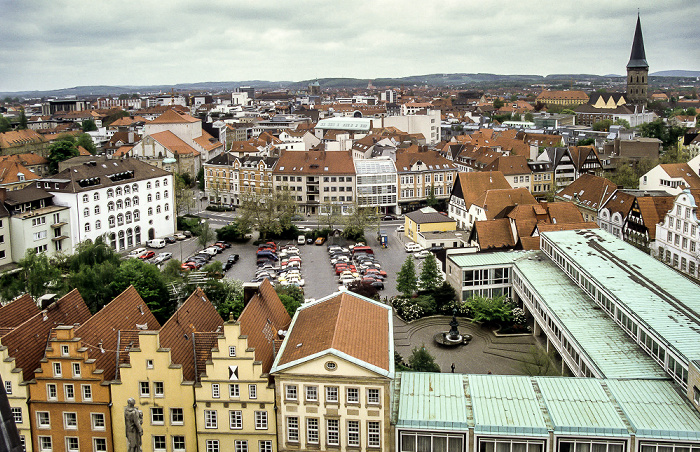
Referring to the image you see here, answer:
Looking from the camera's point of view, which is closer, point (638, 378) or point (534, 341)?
point (638, 378)

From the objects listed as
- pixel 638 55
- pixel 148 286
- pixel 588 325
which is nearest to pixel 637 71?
pixel 638 55

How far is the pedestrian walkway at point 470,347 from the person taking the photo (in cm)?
3619

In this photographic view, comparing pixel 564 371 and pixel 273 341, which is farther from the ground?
pixel 273 341

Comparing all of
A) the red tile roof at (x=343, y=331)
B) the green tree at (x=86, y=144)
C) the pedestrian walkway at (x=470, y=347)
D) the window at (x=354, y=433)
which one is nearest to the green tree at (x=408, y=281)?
the pedestrian walkway at (x=470, y=347)

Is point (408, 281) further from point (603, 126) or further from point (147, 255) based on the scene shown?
point (603, 126)

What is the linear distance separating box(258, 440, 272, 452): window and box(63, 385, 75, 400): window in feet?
23.5

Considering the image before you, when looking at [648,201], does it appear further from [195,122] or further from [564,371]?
[195,122]

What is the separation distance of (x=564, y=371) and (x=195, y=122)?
98.9 m

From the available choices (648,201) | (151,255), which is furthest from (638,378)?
(151,255)

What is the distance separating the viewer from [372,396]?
2291cm

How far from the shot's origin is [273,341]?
26.9 metres

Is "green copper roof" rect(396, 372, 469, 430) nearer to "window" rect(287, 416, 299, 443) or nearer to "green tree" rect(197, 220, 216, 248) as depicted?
"window" rect(287, 416, 299, 443)

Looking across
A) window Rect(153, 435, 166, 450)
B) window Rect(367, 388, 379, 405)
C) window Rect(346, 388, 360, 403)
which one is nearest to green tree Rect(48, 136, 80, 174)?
window Rect(153, 435, 166, 450)

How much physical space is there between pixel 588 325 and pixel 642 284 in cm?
408
